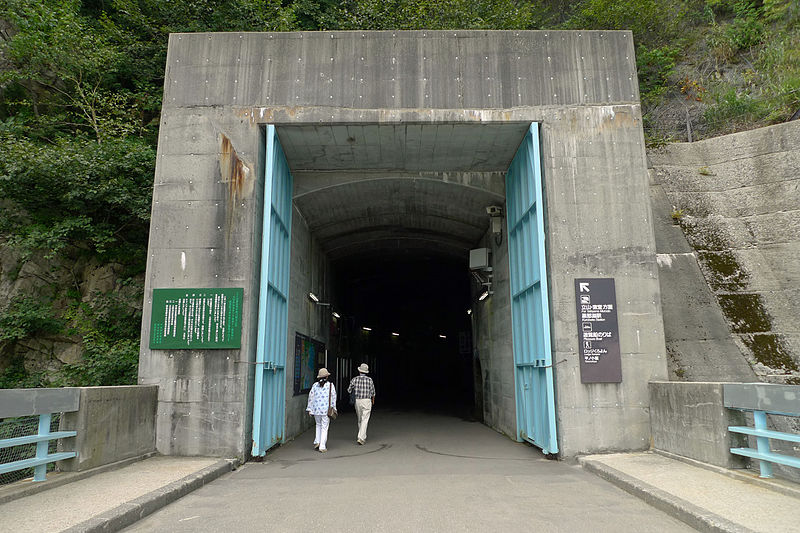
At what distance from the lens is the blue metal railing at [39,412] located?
4.97m

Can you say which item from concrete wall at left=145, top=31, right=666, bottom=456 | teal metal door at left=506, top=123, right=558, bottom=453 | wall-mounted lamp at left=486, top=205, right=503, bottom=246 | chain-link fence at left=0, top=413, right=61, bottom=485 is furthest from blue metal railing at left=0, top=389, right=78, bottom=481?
wall-mounted lamp at left=486, top=205, right=503, bottom=246

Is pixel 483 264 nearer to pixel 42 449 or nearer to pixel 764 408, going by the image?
pixel 764 408

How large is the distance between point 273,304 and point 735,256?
33.4 ft

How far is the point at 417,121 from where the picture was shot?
920 cm

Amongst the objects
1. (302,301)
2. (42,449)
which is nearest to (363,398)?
(302,301)

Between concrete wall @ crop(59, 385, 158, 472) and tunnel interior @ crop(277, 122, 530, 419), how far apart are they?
16.7 ft

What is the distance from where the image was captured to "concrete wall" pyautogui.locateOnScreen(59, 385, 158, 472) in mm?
6028

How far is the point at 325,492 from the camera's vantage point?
596 centimetres

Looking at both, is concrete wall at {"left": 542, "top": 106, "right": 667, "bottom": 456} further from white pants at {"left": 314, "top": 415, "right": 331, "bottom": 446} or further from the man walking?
white pants at {"left": 314, "top": 415, "right": 331, "bottom": 446}

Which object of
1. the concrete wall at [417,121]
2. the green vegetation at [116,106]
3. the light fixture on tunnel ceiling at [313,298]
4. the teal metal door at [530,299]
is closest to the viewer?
the concrete wall at [417,121]

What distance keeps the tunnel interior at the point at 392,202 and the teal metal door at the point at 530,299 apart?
0.59 m

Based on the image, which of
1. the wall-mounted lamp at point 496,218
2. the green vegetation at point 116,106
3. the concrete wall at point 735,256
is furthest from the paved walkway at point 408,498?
the green vegetation at point 116,106

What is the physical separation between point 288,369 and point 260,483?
462 centimetres

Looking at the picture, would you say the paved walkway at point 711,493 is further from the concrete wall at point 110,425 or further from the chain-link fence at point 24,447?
the chain-link fence at point 24,447
